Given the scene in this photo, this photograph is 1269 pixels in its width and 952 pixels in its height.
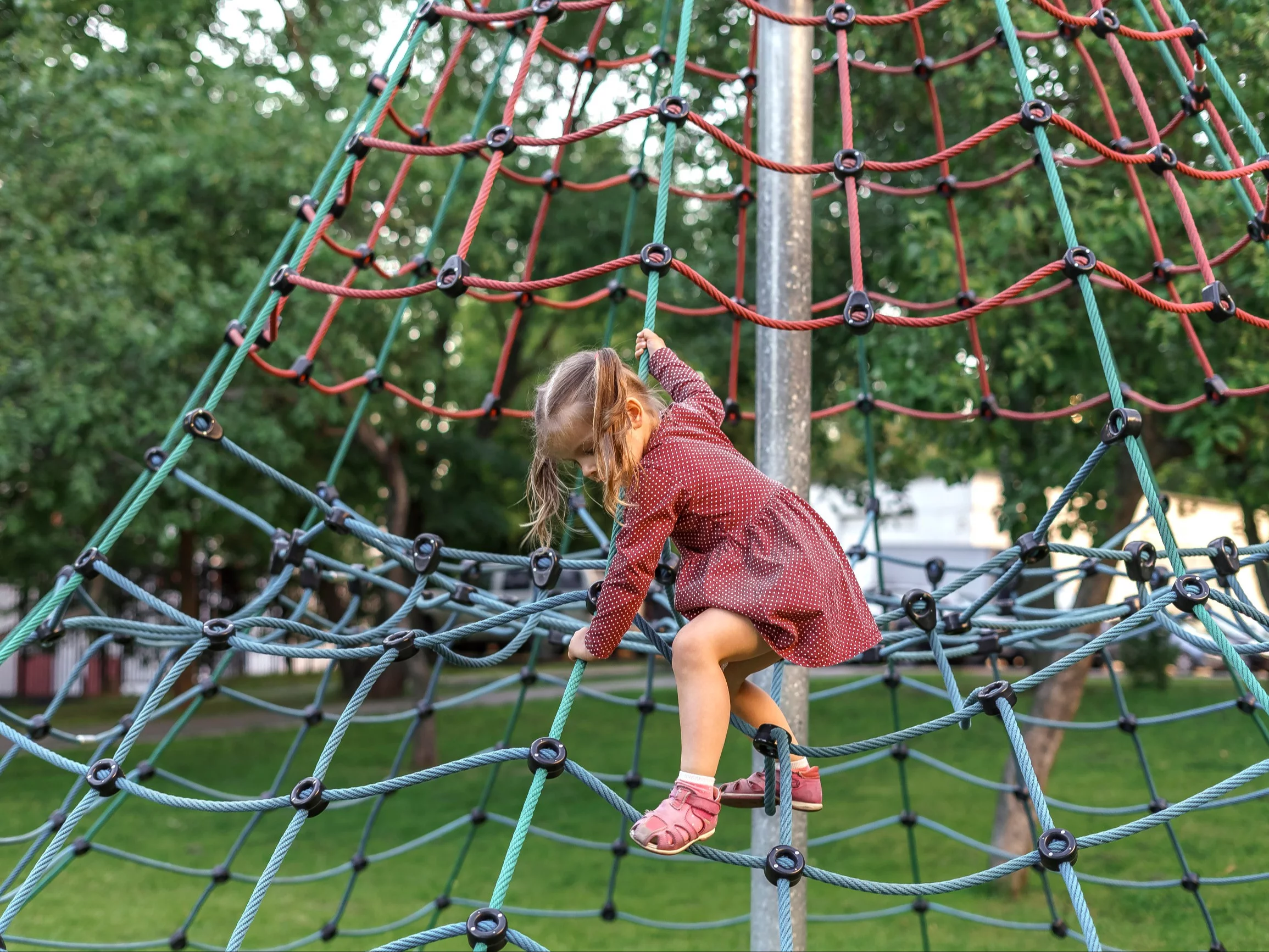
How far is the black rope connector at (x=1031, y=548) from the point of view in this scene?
2.49 meters

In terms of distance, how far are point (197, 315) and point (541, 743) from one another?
206 inches

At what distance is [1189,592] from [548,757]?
110 cm

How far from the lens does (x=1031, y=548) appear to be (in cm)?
251

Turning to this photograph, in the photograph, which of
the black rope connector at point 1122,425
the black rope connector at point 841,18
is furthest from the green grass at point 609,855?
the black rope connector at point 841,18

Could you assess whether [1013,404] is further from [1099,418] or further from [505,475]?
[505,475]

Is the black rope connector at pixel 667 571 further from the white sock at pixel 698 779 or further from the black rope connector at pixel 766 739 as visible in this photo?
the white sock at pixel 698 779

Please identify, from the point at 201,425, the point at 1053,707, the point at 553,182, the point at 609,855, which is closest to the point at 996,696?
the point at 201,425

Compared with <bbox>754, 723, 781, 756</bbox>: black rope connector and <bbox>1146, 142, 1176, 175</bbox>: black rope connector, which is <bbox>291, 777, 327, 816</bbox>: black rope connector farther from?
<bbox>1146, 142, 1176, 175</bbox>: black rope connector

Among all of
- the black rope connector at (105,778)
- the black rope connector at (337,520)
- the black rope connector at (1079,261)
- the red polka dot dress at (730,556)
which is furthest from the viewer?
the black rope connector at (337,520)

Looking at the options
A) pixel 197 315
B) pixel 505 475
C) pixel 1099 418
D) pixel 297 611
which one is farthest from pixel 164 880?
pixel 505 475

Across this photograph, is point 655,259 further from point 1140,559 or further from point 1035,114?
point 1140,559

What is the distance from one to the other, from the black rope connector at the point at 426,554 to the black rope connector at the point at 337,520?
19.4 inches

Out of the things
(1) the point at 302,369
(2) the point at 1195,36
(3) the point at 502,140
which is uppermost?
(2) the point at 1195,36

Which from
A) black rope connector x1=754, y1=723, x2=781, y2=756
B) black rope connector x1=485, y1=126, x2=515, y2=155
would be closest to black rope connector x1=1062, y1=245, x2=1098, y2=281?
black rope connector x1=754, y1=723, x2=781, y2=756
